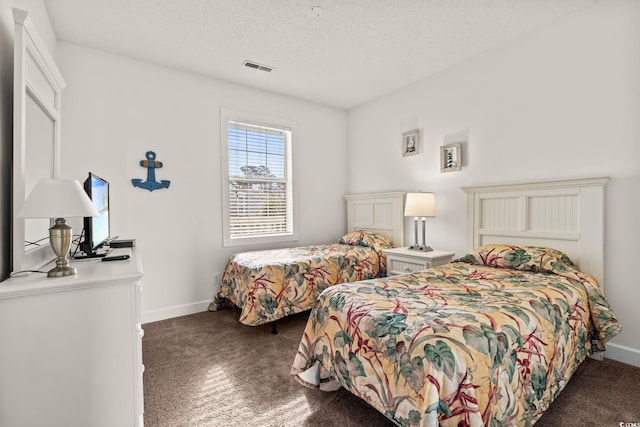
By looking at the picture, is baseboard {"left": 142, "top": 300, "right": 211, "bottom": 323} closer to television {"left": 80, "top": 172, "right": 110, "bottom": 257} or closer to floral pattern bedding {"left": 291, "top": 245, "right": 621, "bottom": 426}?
television {"left": 80, "top": 172, "right": 110, "bottom": 257}

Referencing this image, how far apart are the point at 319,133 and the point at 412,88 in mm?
1330

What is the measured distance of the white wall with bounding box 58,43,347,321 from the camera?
279 centimetres

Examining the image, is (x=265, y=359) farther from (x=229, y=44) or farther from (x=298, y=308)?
(x=229, y=44)

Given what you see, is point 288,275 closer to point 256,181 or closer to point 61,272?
point 256,181

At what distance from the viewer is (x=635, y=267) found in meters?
2.15

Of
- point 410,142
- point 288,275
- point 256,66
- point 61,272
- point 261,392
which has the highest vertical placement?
point 256,66

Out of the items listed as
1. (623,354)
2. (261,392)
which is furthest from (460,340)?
(623,354)

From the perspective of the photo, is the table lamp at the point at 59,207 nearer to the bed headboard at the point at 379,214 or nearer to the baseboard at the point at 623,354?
the bed headboard at the point at 379,214

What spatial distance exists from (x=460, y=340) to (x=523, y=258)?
4.80ft

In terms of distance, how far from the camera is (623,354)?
2207 millimetres

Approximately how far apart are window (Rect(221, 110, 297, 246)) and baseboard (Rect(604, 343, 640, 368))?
311 cm

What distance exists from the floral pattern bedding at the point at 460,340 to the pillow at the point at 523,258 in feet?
0.04

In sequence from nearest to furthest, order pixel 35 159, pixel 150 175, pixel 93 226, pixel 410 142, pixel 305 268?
pixel 35 159
pixel 93 226
pixel 305 268
pixel 150 175
pixel 410 142

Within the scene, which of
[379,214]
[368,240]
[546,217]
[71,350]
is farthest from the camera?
[379,214]
